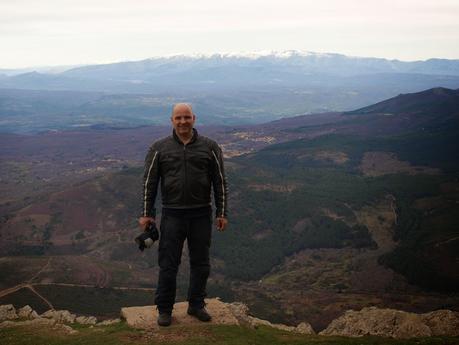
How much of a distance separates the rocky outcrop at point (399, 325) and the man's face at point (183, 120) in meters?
10.4

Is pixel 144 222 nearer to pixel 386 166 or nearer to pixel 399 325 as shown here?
pixel 399 325

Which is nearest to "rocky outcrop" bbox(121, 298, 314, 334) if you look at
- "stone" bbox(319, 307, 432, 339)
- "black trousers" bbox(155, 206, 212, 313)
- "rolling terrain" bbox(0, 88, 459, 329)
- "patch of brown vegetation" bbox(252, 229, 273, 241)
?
"black trousers" bbox(155, 206, 212, 313)

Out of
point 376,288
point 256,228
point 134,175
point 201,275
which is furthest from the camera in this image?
point 134,175

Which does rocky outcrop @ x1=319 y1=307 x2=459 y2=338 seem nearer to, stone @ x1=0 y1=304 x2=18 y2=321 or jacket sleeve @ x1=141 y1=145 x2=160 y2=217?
jacket sleeve @ x1=141 y1=145 x2=160 y2=217

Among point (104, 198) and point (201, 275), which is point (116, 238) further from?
point (201, 275)

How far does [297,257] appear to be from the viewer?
9062cm

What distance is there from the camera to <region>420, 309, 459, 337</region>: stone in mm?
16594

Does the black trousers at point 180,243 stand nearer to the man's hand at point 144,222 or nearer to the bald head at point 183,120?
the man's hand at point 144,222

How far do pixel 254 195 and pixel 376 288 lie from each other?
42.7m

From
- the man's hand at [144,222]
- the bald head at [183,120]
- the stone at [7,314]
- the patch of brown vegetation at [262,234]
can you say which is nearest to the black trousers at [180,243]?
the man's hand at [144,222]

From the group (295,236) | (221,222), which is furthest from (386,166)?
(221,222)

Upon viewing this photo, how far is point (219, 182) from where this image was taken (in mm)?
9664

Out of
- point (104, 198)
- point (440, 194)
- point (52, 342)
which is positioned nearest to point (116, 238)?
Result: point (104, 198)

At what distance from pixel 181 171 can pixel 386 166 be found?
452 ft
